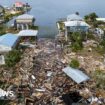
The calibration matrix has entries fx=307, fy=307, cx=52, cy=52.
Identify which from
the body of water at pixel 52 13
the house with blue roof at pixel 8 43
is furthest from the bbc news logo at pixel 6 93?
the body of water at pixel 52 13

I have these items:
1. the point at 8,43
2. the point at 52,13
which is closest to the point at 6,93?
the point at 8,43

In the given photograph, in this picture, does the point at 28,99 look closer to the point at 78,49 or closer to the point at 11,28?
the point at 78,49

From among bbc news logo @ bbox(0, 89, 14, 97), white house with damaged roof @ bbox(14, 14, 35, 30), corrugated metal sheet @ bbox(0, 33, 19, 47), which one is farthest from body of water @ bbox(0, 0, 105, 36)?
bbc news logo @ bbox(0, 89, 14, 97)

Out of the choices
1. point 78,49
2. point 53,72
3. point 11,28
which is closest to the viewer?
point 53,72

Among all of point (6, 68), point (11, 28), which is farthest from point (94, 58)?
Answer: point (11, 28)

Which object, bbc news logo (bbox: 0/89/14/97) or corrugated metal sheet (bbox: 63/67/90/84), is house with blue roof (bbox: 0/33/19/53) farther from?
bbc news logo (bbox: 0/89/14/97)

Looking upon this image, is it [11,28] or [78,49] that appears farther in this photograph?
[11,28]
